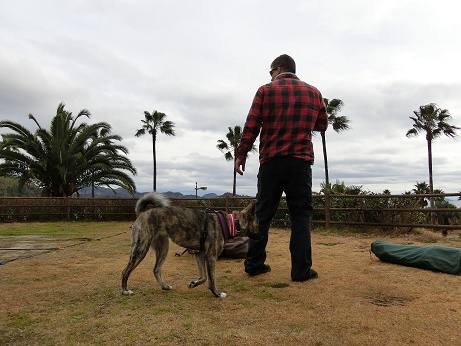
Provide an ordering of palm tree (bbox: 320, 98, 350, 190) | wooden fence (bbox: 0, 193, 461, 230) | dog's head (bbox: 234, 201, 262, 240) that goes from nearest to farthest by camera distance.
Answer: dog's head (bbox: 234, 201, 262, 240) → wooden fence (bbox: 0, 193, 461, 230) → palm tree (bbox: 320, 98, 350, 190)

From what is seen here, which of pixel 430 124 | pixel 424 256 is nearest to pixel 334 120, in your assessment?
pixel 430 124

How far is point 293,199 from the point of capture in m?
4.30

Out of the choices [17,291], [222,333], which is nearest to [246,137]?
[222,333]

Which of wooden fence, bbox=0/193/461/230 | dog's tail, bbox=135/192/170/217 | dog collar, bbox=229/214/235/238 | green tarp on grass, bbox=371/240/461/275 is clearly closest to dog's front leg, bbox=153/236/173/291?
dog's tail, bbox=135/192/170/217

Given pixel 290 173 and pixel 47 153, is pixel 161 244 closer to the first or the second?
pixel 290 173

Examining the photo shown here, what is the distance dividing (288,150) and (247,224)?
1026 millimetres

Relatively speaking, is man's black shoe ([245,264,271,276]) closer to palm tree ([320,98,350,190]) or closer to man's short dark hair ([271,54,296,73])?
man's short dark hair ([271,54,296,73])

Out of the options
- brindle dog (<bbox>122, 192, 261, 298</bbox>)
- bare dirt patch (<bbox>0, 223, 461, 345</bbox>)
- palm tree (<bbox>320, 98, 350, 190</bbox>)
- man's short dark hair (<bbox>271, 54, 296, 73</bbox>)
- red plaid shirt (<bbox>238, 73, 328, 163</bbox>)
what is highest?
palm tree (<bbox>320, 98, 350, 190</bbox>)

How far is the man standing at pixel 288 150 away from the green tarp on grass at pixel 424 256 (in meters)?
1.48

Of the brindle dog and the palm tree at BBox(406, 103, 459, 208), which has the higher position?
the palm tree at BBox(406, 103, 459, 208)

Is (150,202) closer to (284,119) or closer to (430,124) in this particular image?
(284,119)

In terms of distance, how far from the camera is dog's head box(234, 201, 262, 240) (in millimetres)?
4199

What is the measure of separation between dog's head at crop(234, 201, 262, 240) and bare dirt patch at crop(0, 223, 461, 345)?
1.87 ft

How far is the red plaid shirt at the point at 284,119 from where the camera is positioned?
13.6ft
